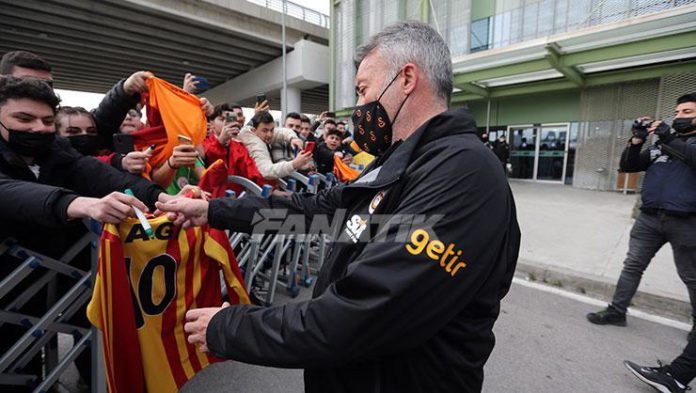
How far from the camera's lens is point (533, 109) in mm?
13648

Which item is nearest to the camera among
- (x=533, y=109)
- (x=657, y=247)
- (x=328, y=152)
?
(x=657, y=247)

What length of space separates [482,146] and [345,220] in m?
0.51

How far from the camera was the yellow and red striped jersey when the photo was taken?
1.51 meters

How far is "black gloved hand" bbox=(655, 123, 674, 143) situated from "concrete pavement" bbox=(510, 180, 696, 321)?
1.83 m

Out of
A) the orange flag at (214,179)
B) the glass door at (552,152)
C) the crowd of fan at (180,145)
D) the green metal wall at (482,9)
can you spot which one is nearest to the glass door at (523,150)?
the glass door at (552,152)

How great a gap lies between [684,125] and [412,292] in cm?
327

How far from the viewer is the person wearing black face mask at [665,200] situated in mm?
2783

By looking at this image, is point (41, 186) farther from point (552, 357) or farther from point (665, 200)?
point (665, 200)

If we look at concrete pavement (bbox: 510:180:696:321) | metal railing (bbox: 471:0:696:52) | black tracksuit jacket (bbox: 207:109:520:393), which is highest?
metal railing (bbox: 471:0:696:52)

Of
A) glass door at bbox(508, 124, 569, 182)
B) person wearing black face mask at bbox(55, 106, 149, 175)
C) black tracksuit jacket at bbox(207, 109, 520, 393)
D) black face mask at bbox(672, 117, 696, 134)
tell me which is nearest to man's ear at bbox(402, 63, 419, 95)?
black tracksuit jacket at bbox(207, 109, 520, 393)

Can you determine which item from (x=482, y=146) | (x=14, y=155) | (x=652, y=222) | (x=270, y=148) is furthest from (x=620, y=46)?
(x=14, y=155)

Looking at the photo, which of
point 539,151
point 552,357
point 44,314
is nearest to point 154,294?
point 44,314

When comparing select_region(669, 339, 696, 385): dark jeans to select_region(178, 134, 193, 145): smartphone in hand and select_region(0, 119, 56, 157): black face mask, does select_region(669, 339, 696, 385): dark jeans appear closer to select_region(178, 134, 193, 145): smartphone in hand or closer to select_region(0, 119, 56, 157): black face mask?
select_region(178, 134, 193, 145): smartphone in hand

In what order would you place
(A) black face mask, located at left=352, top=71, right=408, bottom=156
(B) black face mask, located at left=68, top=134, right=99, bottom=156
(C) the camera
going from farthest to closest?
1. (C) the camera
2. (B) black face mask, located at left=68, top=134, right=99, bottom=156
3. (A) black face mask, located at left=352, top=71, right=408, bottom=156
